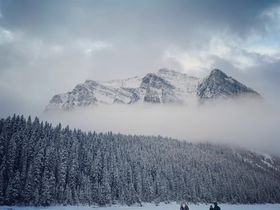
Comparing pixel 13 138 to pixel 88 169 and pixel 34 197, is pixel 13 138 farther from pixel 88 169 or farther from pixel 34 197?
pixel 88 169

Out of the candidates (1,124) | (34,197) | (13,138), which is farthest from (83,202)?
(1,124)

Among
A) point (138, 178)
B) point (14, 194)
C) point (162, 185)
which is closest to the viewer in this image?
point (14, 194)

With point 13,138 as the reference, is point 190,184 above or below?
below

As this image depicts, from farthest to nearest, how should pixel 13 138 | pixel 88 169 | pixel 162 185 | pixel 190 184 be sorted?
1. pixel 190 184
2. pixel 162 185
3. pixel 88 169
4. pixel 13 138

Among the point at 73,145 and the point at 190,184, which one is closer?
the point at 73,145

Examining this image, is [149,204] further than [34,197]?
Yes

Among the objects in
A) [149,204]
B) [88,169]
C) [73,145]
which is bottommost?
[149,204]

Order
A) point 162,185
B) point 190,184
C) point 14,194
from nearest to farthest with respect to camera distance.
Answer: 1. point 14,194
2. point 162,185
3. point 190,184

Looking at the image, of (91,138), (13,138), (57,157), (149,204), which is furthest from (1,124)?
(149,204)

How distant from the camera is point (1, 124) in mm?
126000

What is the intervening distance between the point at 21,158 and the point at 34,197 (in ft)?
67.9

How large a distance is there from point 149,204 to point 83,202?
111ft

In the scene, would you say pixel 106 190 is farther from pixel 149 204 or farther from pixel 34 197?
pixel 34 197

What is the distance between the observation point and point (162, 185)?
542 feet
